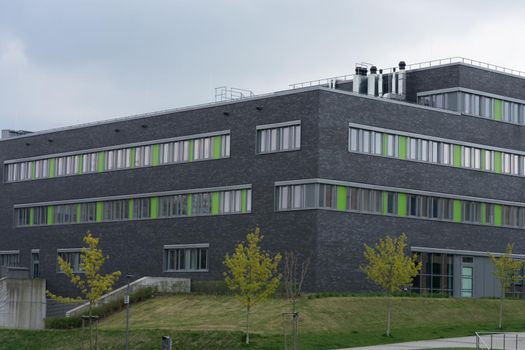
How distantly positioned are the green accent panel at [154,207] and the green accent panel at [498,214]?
2442 centimetres

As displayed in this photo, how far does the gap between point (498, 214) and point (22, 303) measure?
3448 cm

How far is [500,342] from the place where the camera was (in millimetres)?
50250

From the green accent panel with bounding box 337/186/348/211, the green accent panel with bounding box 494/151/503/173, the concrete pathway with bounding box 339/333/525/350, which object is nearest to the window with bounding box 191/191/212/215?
the green accent panel with bounding box 337/186/348/211

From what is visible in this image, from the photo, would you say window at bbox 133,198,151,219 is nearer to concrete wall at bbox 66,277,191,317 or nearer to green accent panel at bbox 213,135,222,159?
concrete wall at bbox 66,277,191,317

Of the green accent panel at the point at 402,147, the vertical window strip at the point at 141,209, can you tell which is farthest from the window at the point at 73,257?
the green accent panel at the point at 402,147

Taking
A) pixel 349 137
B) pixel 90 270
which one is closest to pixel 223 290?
pixel 349 137

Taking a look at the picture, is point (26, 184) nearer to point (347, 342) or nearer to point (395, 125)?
point (395, 125)

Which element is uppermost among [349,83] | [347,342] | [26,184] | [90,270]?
[349,83]

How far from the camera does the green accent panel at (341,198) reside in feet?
218

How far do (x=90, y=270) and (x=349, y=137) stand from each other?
22553 mm

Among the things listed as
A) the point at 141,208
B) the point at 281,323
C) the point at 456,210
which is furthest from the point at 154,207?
the point at 281,323

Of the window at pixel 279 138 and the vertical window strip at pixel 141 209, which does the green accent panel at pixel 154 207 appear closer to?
the vertical window strip at pixel 141 209

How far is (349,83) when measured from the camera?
266 feet

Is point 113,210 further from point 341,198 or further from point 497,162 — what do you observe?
point 497,162
